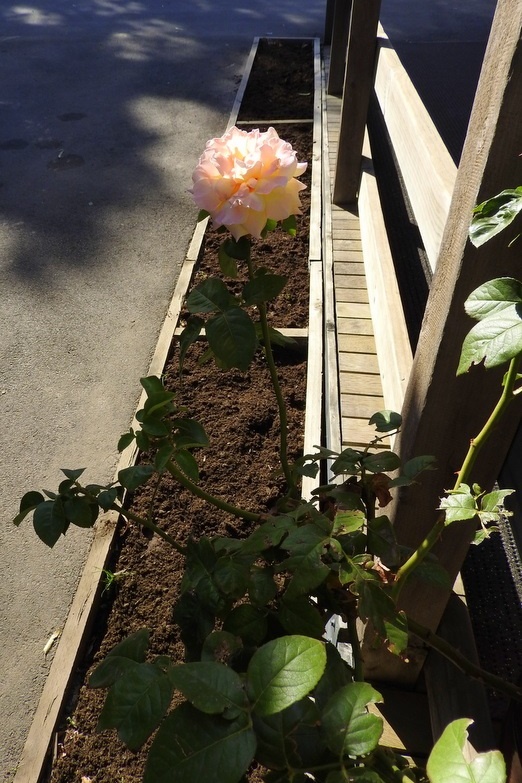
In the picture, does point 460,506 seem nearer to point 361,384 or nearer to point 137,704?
point 137,704

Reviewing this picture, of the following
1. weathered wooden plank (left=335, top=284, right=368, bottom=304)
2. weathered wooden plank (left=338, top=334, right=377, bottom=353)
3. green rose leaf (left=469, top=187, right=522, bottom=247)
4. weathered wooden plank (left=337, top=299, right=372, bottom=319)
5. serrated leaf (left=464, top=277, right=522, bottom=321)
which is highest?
green rose leaf (left=469, top=187, right=522, bottom=247)

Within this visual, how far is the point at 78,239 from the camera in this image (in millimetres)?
4168

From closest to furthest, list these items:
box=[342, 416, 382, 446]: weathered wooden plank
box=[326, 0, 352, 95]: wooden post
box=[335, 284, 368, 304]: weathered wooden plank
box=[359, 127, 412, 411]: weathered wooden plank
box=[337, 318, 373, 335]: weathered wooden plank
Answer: box=[359, 127, 412, 411]: weathered wooden plank → box=[342, 416, 382, 446]: weathered wooden plank → box=[337, 318, 373, 335]: weathered wooden plank → box=[335, 284, 368, 304]: weathered wooden plank → box=[326, 0, 352, 95]: wooden post

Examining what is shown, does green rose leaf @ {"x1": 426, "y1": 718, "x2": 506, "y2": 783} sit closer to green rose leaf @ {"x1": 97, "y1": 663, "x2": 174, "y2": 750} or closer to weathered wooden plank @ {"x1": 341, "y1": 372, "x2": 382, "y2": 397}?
green rose leaf @ {"x1": 97, "y1": 663, "x2": 174, "y2": 750}

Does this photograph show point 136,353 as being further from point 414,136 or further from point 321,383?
point 414,136

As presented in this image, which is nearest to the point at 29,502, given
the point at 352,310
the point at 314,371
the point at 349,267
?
the point at 314,371

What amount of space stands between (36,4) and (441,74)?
24.9 feet

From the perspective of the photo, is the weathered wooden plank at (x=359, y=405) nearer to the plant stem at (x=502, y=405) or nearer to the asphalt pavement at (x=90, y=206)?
the asphalt pavement at (x=90, y=206)

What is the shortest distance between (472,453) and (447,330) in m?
0.23

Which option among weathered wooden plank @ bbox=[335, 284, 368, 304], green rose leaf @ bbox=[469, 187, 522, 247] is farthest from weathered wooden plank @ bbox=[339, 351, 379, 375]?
green rose leaf @ bbox=[469, 187, 522, 247]

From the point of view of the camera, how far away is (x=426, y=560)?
1.06m

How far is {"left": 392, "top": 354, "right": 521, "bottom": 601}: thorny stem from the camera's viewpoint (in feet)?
2.43

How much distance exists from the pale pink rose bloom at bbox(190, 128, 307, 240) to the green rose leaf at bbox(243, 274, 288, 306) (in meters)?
0.07

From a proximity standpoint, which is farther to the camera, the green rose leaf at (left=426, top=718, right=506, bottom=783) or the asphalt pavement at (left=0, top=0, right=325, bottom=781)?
the asphalt pavement at (left=0, top=0, right=325, bottom=781)
